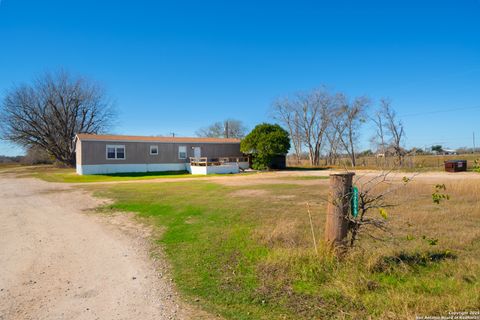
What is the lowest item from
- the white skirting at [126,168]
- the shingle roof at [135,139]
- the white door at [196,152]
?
the white skirting at [126,168]

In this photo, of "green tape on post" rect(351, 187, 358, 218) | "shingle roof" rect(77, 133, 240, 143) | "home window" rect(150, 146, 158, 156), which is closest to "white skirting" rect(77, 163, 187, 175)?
"home window" rect(150, 146, 158, 156)

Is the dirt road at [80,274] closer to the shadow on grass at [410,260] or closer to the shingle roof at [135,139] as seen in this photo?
the shadow on grass at [410,260]

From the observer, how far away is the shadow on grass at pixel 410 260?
3647mm

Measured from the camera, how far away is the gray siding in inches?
916

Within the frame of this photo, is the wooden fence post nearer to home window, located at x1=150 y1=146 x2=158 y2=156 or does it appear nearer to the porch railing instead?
the porch railing

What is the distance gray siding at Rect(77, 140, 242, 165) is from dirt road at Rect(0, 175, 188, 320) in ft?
58.4

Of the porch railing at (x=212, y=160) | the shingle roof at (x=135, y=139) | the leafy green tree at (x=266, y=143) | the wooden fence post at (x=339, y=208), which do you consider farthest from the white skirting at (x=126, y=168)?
the wooden fence post at (x=339, y=208)

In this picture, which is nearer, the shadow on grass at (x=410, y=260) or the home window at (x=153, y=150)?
the shadow on grass at (x=410, y=260)

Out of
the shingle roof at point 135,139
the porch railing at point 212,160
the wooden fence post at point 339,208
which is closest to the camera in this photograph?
the wooden fence post at point 339,208

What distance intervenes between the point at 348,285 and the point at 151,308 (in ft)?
7.26

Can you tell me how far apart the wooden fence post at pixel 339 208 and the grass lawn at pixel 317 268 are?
0.75 feet

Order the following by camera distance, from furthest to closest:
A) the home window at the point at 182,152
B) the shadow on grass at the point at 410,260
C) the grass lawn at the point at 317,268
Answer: the home window at the point at 182,152 < the shadow on grass at the point at 410,260 < the grass lawn at the point at 317,268

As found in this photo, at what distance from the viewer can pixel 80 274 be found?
12.5 ft

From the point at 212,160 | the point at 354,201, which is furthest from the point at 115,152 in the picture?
the point at 354,201
